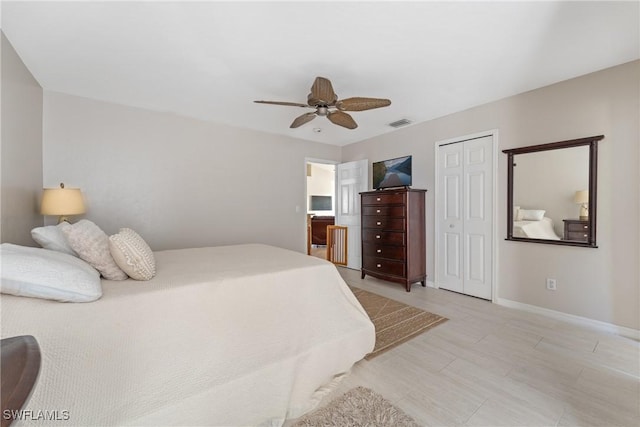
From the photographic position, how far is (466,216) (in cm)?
331

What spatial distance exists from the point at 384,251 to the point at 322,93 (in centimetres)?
237

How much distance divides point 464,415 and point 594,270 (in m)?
2.08

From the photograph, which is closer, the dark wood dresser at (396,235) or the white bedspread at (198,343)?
the white bedspread at (198,343)

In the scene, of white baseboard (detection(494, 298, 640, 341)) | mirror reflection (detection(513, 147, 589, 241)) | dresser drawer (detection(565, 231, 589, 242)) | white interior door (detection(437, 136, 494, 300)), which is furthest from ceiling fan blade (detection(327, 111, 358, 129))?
white baseboard (detection(494, 298, 640, 341))

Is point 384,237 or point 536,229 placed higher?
point 536,229

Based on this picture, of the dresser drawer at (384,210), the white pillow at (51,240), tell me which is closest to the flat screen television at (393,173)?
the dresser drawer at (384,210)

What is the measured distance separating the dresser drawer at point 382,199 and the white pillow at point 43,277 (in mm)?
3135

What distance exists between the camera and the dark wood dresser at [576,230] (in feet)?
7.98

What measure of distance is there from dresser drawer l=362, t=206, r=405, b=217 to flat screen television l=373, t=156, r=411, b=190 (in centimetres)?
39

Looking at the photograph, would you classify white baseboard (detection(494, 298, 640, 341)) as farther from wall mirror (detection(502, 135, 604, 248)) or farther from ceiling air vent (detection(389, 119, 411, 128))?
ceiling air vent (detection(389, 119, 411, 128))


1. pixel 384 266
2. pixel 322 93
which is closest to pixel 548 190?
pixel 384 266

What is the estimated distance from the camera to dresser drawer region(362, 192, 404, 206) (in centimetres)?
349

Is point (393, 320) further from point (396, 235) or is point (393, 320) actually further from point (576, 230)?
point (576, 230)

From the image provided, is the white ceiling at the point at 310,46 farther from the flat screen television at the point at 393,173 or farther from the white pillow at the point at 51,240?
the white pillow at the point at 51,240
